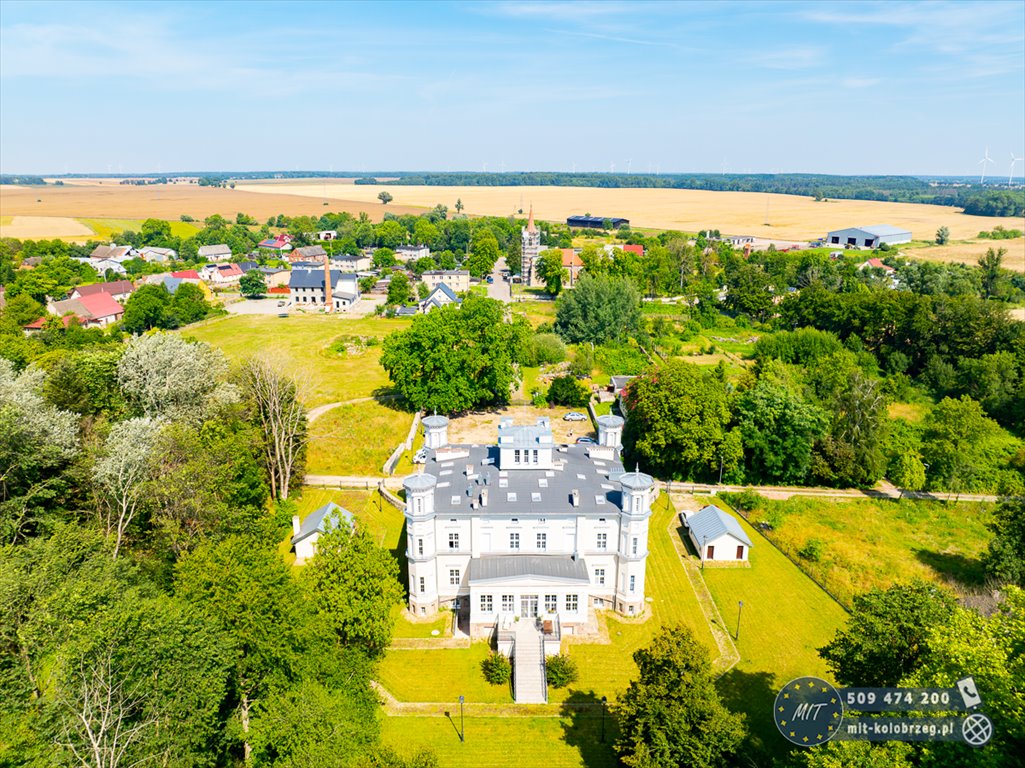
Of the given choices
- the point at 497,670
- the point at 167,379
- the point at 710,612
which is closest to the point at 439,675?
the point at 497,670

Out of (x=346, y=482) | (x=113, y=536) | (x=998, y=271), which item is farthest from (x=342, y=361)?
(x=998, y=271)

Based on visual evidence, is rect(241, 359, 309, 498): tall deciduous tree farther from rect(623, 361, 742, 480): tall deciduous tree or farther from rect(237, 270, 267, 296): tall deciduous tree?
rect(237, 270, 267, 296): tall deciduous tree

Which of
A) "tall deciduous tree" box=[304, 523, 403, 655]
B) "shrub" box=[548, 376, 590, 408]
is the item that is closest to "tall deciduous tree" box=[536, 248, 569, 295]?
"shrub" box=[548, 376, 590, 408]

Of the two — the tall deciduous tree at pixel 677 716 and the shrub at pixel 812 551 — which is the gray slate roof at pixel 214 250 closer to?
the shrub at pixel 812 551

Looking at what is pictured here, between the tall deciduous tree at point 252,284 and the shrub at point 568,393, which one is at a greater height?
the tall deciduous tree at point 252,284

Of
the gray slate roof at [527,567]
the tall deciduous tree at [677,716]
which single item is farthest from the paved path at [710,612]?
the tall deciduous tree at [677,716]

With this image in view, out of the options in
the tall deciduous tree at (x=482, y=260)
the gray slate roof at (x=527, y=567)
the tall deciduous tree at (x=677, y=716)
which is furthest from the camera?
the tall deciduous tree at (x=482, y=260)
